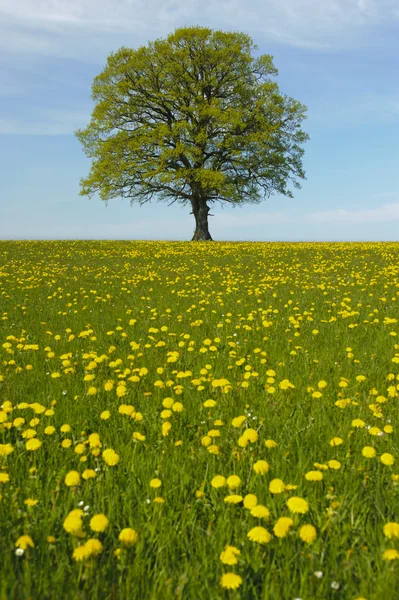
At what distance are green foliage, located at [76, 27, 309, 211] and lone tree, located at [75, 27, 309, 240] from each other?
0.21 ft

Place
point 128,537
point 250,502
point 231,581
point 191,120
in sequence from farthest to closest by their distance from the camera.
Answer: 1. point 191,120
2. point 250,502
3. point 128,537
4. point 231,581

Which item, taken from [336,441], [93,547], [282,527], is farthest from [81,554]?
[336,441]

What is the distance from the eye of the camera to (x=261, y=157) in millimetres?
29766

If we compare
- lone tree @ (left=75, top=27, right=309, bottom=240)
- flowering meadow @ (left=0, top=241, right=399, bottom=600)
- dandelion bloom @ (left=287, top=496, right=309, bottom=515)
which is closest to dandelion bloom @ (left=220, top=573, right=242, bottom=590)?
flowering meadow @ (left=0, top=241, right=399, bottom=600)

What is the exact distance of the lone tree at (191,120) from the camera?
2839 cm

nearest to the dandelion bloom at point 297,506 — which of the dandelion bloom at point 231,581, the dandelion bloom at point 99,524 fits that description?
the dandelion bloom at point 231,581

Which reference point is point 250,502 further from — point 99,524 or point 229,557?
point 99,524

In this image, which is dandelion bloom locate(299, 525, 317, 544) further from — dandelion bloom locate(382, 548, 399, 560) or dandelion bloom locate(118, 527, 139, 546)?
dandelion bloom locate(118, 527, 139, 546)

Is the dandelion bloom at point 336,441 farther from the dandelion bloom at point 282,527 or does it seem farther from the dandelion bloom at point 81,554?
the dandelion bloom at point 81,554

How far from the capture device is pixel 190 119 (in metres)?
30.2

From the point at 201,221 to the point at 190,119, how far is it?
277 inches

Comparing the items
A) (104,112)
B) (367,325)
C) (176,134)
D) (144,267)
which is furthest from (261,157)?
(367,325)

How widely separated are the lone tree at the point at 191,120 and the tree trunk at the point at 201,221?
2.47ft

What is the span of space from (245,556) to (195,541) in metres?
0.25
